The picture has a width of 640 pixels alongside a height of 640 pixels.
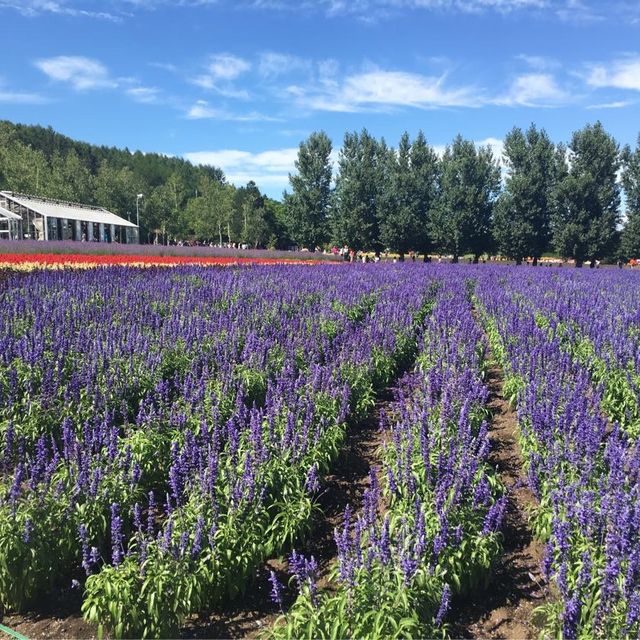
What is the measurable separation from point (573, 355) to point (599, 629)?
5.92 metres

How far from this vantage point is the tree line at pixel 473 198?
48.2m

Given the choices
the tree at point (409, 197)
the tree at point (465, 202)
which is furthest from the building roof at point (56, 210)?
the tree at point (465, 202)

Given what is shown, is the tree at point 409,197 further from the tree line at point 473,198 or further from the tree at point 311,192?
the tree at point 311,192

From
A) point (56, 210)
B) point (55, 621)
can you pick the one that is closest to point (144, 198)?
point (56, 210)

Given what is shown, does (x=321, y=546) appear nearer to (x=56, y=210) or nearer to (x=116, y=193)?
(x=56, y=210)

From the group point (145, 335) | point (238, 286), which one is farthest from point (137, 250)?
point (145, 335)

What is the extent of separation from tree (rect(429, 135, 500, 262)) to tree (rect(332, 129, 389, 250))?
6031mm

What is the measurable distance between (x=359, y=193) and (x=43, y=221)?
28.7 m

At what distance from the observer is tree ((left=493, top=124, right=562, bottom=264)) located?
159 feet

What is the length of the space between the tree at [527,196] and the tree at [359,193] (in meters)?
11.7

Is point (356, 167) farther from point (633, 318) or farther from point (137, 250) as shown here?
point (633, 318)

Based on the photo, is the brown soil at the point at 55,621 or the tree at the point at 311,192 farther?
the tree at the point at 311,192

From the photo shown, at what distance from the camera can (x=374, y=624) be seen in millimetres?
2609

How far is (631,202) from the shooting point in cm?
5016
